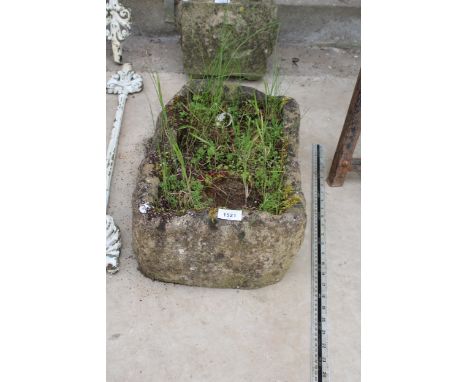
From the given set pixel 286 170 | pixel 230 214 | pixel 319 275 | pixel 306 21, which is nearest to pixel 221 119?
pixel 286 170

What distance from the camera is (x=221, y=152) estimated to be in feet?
8.05

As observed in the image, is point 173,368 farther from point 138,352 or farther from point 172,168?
point 172,168

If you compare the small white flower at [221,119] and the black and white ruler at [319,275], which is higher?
the small white flower at [221,119]

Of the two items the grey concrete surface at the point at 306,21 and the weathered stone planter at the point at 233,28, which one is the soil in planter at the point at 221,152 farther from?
the grey concrete surface at the point at 306,21

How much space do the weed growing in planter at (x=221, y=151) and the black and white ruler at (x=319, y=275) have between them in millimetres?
439

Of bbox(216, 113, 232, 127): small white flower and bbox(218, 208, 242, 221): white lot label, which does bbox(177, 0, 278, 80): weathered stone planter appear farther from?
bbox(218, 208, 242, 221): white lot label

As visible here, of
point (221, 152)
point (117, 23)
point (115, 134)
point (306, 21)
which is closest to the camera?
point (221, 152)

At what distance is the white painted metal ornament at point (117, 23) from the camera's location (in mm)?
3148

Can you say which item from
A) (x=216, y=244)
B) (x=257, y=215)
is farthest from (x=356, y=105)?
(x=216, y=244)

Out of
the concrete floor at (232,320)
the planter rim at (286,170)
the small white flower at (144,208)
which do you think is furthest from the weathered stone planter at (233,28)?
the small white flower at (144,208)

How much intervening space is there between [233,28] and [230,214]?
1.29m

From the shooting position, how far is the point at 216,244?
2.12 m

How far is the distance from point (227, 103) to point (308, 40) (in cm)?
121

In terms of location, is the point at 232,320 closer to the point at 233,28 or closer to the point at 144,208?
the point at 144,208
